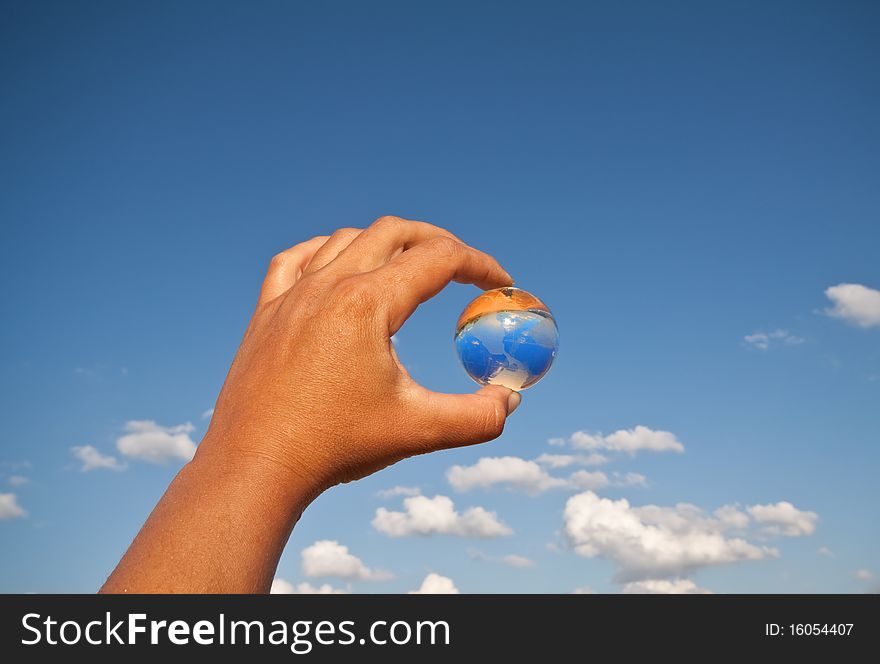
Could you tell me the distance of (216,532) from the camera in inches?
113

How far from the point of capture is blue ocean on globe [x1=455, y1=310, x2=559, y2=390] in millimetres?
5938

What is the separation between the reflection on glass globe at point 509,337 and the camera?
594 cm

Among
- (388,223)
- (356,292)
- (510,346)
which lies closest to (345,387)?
(356,292)

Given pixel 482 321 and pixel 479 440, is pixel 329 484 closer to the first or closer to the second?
pixel 479 440

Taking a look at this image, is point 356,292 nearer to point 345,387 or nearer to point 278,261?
point 345,387

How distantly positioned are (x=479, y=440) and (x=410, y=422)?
470 millimetres

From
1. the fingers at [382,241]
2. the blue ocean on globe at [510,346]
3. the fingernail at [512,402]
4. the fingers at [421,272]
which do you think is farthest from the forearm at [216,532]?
the blue ocean on globe at [510,346]

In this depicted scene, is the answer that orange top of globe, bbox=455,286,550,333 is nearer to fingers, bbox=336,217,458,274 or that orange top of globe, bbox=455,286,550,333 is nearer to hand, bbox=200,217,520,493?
fingers, bbox=336,217,458,274

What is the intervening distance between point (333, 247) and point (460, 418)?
1.44 meters

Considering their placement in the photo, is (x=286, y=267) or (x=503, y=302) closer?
(x=286, y=267)

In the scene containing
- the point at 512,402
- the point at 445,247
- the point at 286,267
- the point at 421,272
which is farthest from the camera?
the point at 286,267

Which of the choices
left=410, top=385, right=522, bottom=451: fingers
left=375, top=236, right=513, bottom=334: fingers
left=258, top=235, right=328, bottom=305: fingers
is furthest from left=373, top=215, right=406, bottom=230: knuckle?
left=410, top=385, right=522, bottom=451: fingers

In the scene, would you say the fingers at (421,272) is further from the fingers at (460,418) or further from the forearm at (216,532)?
the forearm at (216,532)
